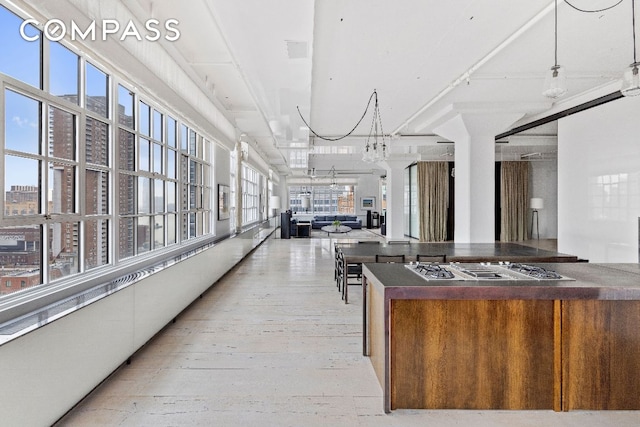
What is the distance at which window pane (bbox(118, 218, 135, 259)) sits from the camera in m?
3.57

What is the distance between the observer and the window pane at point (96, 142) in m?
2.95

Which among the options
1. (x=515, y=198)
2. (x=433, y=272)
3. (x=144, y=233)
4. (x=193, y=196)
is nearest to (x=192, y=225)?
(x=193, y=196)

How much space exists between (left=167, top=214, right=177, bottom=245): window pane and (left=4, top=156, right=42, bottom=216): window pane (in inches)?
96.0

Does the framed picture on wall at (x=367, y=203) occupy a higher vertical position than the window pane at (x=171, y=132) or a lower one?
lower

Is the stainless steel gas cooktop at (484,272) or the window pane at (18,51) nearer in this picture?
the window pane at (18,51)

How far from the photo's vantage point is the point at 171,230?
492 cm

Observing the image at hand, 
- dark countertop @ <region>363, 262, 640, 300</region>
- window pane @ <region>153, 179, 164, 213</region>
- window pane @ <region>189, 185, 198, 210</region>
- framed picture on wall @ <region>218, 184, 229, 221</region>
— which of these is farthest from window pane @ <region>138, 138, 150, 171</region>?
dark countertop @ <region>363, 262, 640, 300</region>

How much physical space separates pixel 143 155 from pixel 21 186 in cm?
188

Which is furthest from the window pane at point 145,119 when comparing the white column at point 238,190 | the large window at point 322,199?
the large window at point 322,199

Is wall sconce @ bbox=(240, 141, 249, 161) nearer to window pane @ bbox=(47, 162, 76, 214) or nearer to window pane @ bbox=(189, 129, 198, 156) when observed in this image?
window pane @ bbox=(189, 129, 198, 156)

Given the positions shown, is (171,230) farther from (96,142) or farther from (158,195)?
(96,142)

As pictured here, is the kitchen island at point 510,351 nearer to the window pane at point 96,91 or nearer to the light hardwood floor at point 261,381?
the light hardwood floor at point 261,381

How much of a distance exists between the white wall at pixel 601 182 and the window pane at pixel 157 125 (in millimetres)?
6889

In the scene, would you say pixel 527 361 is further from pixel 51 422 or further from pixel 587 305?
pixel 51 422
